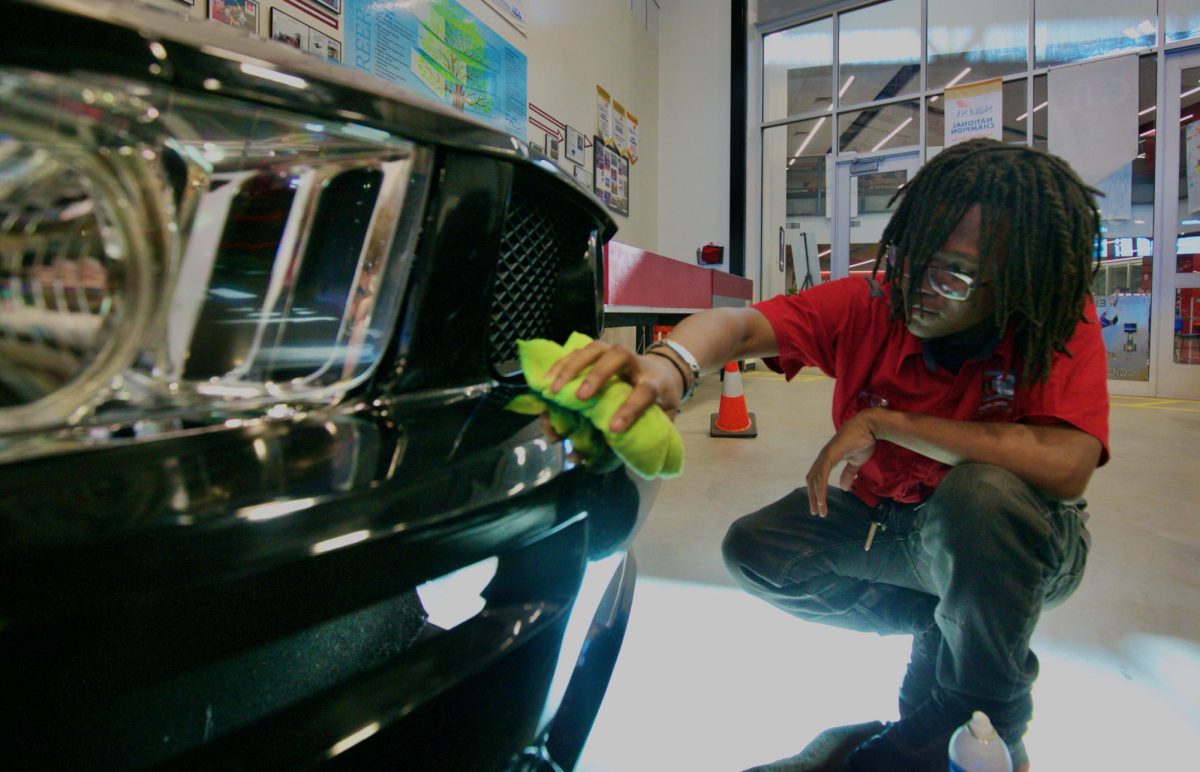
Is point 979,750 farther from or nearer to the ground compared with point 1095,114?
nearer to the ground

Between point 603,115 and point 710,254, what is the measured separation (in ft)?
5.87

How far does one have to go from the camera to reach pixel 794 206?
22.6 feet

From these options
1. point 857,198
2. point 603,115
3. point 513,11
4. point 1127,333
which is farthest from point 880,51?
point 513,11

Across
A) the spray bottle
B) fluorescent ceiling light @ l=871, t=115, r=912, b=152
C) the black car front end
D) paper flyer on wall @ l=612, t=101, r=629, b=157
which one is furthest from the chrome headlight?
fluorescent ceiling light @ l=871, t=115, r=912, b=152

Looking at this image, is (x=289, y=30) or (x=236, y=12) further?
(x=289, y=30)

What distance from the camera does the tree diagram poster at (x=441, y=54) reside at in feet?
8.48

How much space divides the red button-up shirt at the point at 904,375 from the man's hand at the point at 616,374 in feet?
1.48

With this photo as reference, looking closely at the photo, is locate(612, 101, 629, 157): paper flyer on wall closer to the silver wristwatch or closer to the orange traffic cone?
the orange traffic cone

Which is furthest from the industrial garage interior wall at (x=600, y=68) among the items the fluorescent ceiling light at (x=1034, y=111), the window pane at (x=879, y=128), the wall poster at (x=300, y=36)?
the fluorescent ceiling light at (x=1034, y=111)

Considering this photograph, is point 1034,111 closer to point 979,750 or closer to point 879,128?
point 879,128

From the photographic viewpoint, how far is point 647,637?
1.12 m

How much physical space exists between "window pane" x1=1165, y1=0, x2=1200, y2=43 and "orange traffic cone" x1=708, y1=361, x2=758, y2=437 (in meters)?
4.77

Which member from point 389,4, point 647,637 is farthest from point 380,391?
point 389,4

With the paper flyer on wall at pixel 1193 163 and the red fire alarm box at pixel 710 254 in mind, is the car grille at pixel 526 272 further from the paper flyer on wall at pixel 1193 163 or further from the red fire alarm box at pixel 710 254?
the paper flyer on wall at pixel 1193 163
